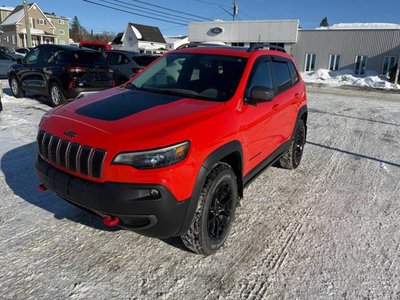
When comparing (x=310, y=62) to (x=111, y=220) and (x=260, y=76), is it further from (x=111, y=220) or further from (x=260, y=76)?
(x=111, y=220)

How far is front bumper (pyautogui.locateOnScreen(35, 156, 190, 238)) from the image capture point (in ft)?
7.96

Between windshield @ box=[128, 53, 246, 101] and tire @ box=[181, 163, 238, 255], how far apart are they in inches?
32.1

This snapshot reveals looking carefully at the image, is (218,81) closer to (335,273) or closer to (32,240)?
(335,273)

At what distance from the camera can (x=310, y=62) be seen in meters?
33.6

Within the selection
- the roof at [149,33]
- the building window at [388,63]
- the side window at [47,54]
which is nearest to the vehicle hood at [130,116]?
the side window at [47,54]

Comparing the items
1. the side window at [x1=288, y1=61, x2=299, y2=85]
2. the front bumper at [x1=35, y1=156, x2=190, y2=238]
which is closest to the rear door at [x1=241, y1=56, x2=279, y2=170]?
the side window at [x1=288, y1=61, x2=299, y2=85]

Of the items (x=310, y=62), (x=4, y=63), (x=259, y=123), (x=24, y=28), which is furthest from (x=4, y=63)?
(x=24, y=28)

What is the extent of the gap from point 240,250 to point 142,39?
5502 centimetres

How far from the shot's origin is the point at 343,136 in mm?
7902

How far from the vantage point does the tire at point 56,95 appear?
348 inches

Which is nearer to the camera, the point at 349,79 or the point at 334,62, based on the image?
the point at 349,79

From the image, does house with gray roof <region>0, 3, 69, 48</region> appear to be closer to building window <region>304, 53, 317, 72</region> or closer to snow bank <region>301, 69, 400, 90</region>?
building window <region>304, 53, 317, 72</region>

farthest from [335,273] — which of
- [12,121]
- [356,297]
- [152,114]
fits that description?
[12,121]

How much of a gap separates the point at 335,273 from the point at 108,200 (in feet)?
6.59
